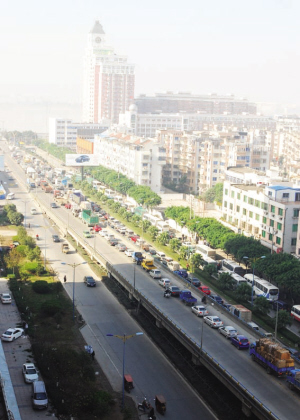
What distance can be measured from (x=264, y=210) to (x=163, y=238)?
7.54 m

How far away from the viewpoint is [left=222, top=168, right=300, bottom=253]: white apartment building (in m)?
40.7

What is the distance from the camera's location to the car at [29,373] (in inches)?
907

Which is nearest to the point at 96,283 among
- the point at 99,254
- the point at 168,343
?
the point at 99,254

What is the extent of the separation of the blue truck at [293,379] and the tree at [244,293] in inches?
473

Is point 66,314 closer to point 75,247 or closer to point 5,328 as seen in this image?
point 5,328

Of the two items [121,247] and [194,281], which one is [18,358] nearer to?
[194,281]

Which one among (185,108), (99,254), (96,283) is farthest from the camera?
(185,108)

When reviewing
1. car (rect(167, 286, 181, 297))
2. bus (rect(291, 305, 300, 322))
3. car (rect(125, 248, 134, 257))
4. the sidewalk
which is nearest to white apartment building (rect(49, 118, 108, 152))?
car (rect(125, 248, 134, 257))

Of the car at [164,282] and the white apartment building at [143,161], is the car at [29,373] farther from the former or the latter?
the white apartment building at [143,161]

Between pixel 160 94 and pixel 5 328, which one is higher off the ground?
pixel 160 94

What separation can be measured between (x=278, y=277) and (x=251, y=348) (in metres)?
10.5

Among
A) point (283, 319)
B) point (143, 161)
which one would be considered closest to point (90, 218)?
point (143, 161)

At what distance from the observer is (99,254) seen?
40.0 meters

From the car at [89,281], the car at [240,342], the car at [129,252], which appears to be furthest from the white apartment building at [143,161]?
the car at [240,342]
